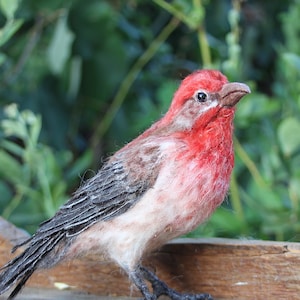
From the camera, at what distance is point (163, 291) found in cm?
209

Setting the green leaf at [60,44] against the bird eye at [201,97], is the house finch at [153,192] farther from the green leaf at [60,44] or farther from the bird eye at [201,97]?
the green leaf at [60,44]

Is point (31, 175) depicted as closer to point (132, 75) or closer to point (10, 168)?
point (10, 168)

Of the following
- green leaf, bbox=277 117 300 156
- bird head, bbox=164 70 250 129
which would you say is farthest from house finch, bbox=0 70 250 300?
green leaf, bbox=277 117 300 156

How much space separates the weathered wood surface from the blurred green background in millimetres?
288

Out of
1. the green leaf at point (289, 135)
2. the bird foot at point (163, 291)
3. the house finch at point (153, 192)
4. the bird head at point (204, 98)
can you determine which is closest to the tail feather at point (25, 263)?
the house finch at point (153, 192)

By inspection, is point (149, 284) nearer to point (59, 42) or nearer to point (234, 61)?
point (234, 61)

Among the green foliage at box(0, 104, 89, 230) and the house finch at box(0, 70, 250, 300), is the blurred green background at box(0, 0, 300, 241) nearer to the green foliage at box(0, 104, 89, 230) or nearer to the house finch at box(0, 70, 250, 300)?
the green foliage at box(0, 104, 89, 230)

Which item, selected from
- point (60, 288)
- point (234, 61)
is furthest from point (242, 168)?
point (60, 288)

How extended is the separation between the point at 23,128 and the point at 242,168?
2.45 feet

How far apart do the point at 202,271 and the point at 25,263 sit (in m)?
0.40

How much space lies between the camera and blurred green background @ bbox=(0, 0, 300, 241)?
259 cm

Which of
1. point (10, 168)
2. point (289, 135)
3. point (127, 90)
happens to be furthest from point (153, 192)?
point (127, 90)

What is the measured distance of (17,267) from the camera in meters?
1.98

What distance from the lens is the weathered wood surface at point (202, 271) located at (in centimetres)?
200
